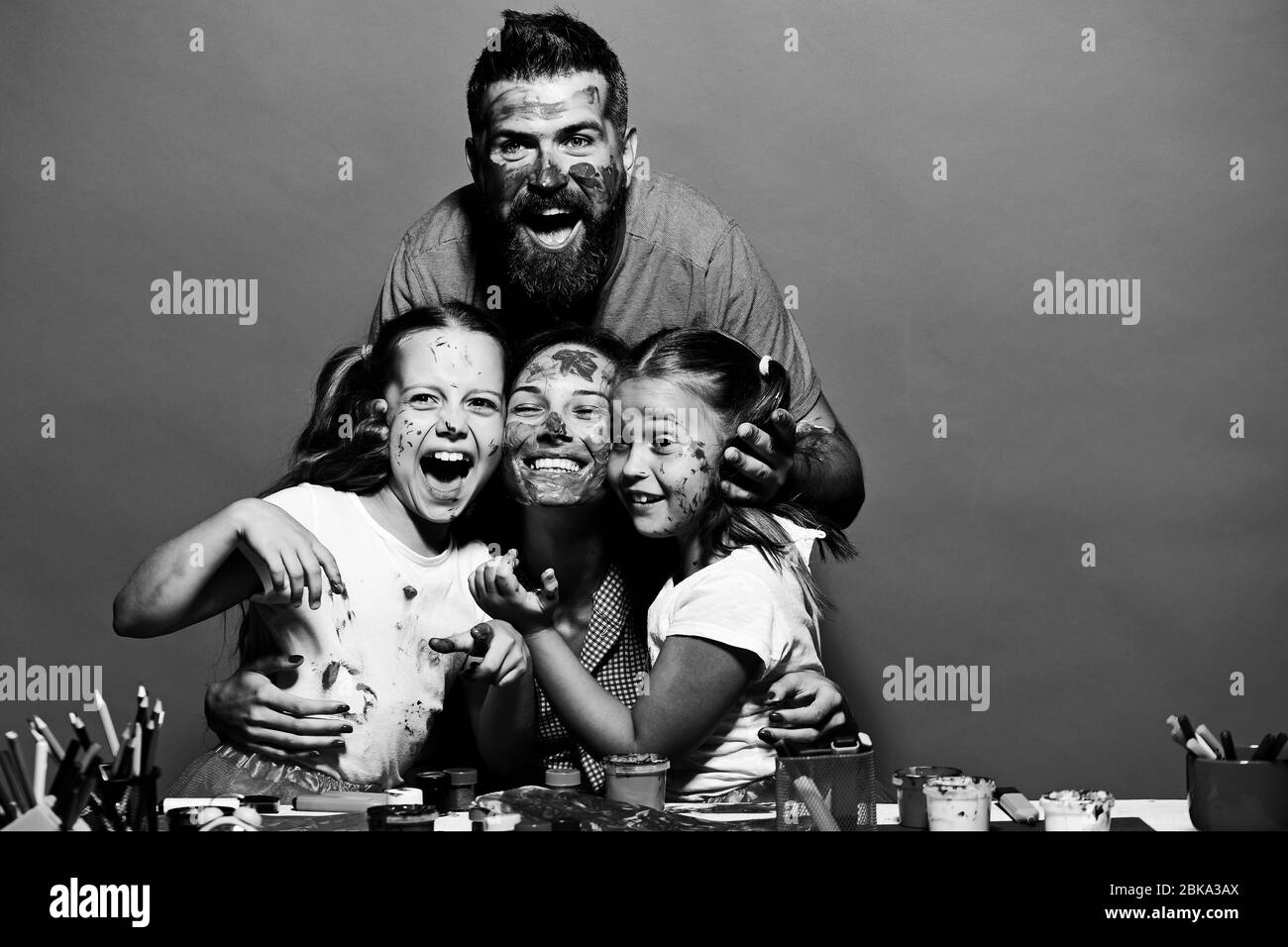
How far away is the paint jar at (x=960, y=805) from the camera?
1.57 metres

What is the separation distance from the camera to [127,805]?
150 centimetres

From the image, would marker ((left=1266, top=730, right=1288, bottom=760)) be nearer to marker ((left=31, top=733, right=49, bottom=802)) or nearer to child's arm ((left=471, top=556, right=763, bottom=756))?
child's arm ((left=471, top=556, right=763, bottom=756))

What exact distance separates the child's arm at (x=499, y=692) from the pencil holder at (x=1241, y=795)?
0.90m

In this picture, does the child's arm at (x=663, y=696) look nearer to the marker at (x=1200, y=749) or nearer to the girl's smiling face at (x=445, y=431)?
the girl's smiling face at (x=445, y=431)

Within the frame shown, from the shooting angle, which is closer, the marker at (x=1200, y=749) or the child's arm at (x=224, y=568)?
the marker at (x=1200, y=749)

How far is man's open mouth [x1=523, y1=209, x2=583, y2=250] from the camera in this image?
6.78 ft

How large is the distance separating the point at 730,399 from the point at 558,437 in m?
0.26

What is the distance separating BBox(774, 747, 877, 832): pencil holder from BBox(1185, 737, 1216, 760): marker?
1.27 ft

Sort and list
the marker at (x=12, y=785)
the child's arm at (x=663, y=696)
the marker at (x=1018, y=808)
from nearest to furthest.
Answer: the marker at (x=12, y=785)
the marker at (x=1018, y=808)
the child's arm at (x=663, y=696)

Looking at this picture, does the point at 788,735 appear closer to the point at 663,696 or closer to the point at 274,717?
the point at 663,696

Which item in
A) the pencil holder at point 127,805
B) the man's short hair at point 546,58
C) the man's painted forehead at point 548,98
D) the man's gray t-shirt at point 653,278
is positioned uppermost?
the man's short hair at point 546,58

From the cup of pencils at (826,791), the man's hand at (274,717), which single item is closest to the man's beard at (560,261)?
the man's hand at (274,717)

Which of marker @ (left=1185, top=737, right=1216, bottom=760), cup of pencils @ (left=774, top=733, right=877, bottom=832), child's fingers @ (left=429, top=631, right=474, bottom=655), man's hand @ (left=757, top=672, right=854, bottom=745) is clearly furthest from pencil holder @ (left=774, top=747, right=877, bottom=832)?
child's fingers @ (left=429, top=631, right=474, bottom=655)

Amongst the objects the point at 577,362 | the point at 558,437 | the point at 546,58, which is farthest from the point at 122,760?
the point at 546,58
